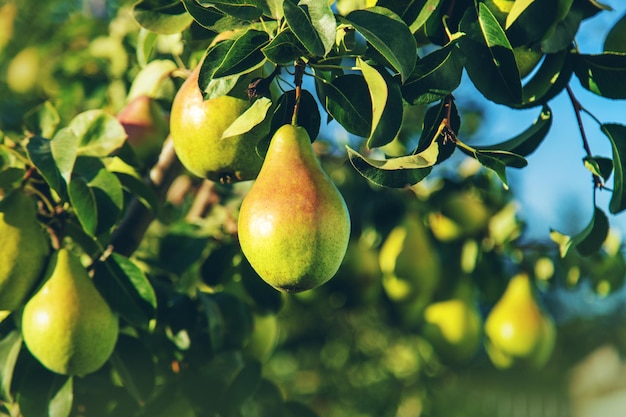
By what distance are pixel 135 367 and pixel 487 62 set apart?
29.9 inches

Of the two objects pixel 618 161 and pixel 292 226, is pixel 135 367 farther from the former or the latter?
pixel 618 161

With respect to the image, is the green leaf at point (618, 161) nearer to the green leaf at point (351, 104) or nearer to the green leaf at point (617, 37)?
the green leaf at point (617, 37)

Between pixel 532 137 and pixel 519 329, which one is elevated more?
pixel 532 137

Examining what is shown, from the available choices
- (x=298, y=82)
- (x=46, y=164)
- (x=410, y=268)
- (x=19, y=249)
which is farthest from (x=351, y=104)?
(x=410, y=268)

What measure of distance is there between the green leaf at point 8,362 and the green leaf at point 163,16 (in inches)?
21.3

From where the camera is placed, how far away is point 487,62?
92cm

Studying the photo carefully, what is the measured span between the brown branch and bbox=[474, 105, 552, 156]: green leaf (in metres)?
0.63

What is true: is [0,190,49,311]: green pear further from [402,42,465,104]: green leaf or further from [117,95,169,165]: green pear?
[402,42,465,104]: green leaf

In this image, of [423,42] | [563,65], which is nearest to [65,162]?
[423,42]

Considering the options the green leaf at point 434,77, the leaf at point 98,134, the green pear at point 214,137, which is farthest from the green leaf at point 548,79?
the leaf at point 98,134

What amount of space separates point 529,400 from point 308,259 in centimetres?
690

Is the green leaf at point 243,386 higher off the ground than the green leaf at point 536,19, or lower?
lower

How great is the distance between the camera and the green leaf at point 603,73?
38.8 inches

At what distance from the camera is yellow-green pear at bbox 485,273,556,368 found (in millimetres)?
1828
